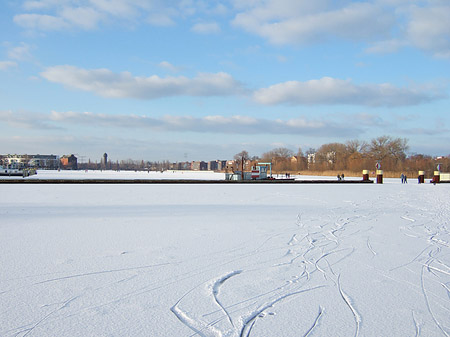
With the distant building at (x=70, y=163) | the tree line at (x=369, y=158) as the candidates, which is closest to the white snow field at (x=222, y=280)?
the tree line at (x=369, y=158)

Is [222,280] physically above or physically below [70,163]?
below

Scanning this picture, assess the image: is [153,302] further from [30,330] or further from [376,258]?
[376,258]

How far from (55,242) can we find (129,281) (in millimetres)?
2980

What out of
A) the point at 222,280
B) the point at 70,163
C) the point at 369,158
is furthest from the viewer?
the point at 70,163

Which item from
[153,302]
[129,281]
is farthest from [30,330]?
[129,281]

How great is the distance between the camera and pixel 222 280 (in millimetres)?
4641

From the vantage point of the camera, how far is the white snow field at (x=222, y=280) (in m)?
3.39

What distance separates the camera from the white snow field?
11.1 feet

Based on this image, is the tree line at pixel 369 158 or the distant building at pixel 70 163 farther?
the distant building at pixel 70 163

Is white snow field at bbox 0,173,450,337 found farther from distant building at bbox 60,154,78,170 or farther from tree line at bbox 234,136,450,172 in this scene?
distant building at bbox 60,154,78,170

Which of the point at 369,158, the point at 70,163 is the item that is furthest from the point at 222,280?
the point at 70,163

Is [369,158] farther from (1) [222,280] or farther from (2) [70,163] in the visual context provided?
(2) [70,163]

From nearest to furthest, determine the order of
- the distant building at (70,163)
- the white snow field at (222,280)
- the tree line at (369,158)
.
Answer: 1. the white snow field at (222,280)
2. the tree line at (369,158)
3. the distant building at (70,163)

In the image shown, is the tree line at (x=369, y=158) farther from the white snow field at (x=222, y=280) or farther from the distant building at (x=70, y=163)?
the distant building at (x=70, y=163)
